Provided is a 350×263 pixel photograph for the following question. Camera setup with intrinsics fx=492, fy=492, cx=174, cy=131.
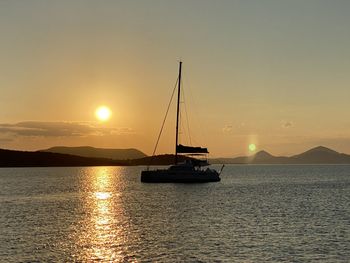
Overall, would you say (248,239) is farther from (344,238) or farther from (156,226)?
(156,226)

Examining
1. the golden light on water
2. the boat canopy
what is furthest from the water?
the boat canopy

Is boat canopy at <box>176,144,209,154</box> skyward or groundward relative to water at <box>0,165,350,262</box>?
skyward

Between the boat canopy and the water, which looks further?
the boat canopy

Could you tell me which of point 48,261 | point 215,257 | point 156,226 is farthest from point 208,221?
point 48,261

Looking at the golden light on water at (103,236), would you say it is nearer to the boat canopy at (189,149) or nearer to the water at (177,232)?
the water at (177,232)

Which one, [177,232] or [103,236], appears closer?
[103,236]

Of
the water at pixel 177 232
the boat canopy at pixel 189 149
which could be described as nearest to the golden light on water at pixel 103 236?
the water at pixel 177 232

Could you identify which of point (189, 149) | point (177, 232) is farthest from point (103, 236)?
point (189, 149)

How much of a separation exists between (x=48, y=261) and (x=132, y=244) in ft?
A: 26.3

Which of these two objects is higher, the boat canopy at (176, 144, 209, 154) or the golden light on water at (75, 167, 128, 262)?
the boat canopy at (176, 144, 209, 154)

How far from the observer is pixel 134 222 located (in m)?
53.8

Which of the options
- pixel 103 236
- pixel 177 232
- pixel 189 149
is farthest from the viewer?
pixel 189 149

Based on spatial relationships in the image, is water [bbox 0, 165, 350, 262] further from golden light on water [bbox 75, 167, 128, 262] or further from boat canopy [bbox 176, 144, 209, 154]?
boat canopy [bbox 176, 144, 209, 154]

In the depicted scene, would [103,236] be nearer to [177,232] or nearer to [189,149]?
[177,232]
